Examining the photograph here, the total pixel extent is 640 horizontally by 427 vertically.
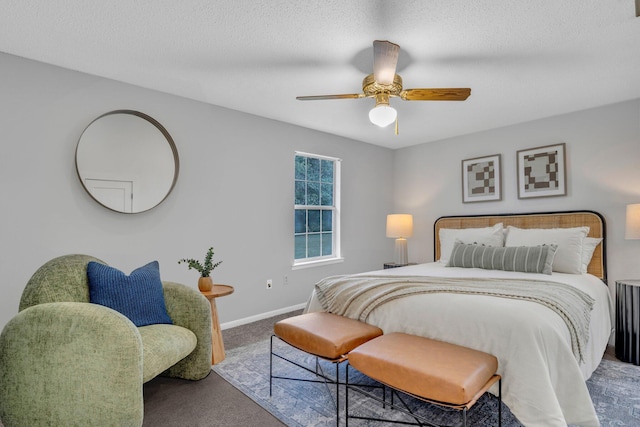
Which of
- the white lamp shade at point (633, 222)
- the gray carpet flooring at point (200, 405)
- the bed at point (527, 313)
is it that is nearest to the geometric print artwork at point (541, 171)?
the bed at point (527, 313)

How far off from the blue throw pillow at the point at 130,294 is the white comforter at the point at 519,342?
1.51 meters

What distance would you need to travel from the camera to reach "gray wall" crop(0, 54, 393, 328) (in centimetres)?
251

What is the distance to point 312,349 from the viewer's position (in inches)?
81.4

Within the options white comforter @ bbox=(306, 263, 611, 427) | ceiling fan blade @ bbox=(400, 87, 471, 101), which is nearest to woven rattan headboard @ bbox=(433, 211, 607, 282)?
white comforter @ bbox=(306, 263, 611, 427)

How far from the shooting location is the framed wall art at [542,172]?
12.6 ft

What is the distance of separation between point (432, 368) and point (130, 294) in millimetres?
1820

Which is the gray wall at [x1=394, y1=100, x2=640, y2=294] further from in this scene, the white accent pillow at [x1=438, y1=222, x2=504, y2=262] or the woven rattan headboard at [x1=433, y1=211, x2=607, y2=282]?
the white accent pillow at [x1=438, y1=222, x2=504, y2=262]

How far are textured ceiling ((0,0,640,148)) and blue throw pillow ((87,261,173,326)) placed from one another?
1507 millimetres

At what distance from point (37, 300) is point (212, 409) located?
1.17 meters

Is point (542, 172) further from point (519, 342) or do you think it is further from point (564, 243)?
point (519, 342)

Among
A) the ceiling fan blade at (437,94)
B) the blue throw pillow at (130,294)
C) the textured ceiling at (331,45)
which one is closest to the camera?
the textured ceiling at (331,45)

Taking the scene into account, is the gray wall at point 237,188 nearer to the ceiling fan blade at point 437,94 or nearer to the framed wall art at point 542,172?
the framed wall art at point 542,172

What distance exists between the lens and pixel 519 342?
1.74 metres

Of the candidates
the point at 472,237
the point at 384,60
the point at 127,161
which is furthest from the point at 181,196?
the point at 472,237
